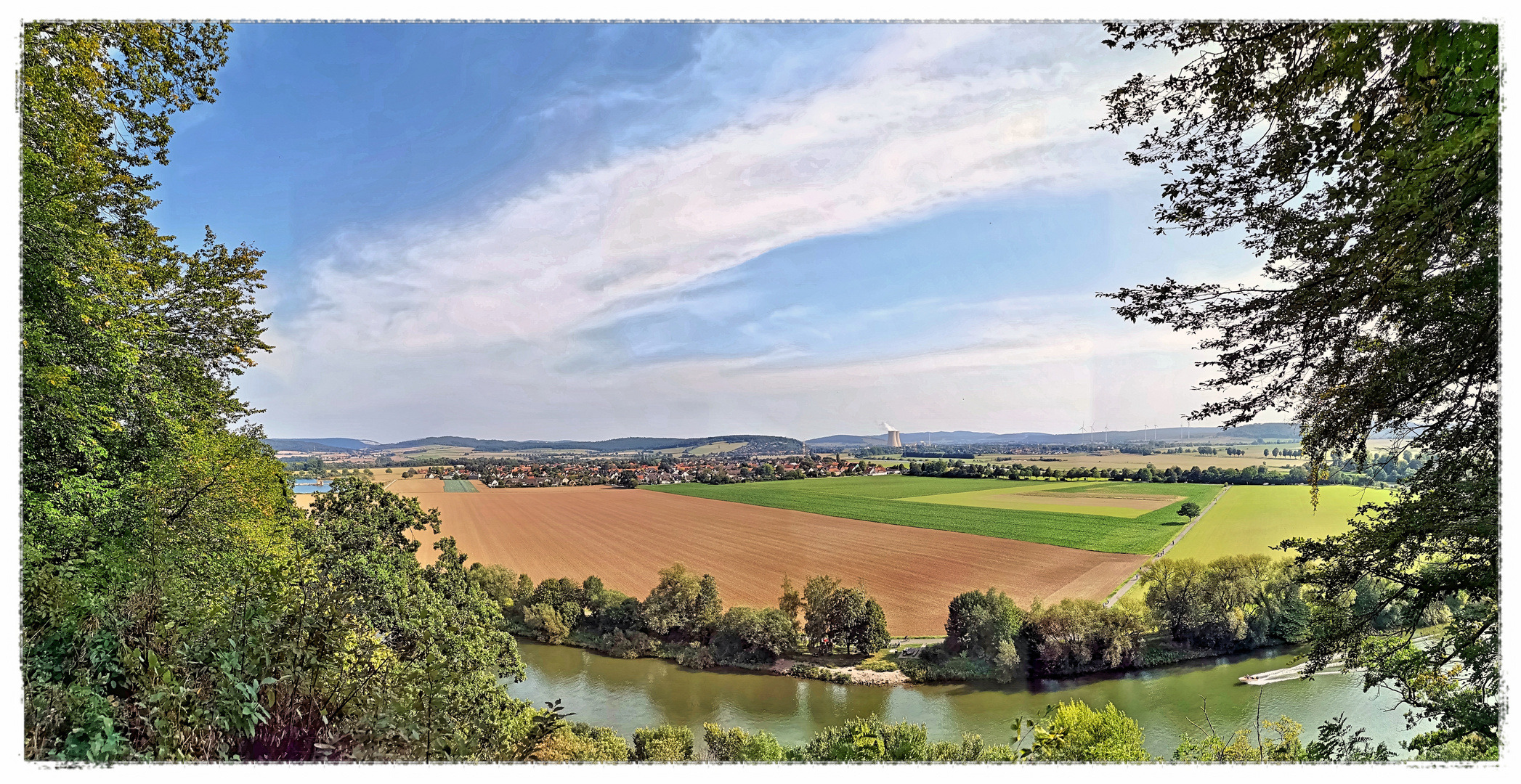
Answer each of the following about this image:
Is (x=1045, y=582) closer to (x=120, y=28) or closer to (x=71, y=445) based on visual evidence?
(x=71, y=445)

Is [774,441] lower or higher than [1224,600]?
higher

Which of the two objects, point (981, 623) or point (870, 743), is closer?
point (870, 743)

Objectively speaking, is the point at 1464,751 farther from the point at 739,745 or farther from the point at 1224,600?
the point at 739,745

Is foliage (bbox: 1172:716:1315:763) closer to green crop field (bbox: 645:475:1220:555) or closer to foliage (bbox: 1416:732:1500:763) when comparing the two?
foliage (bbox: 1416:732:1500:763)

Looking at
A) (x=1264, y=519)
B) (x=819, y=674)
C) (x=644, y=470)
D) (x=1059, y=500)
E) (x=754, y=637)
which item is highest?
(x=644, y=470)

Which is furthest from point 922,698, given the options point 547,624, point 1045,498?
point 547,624
